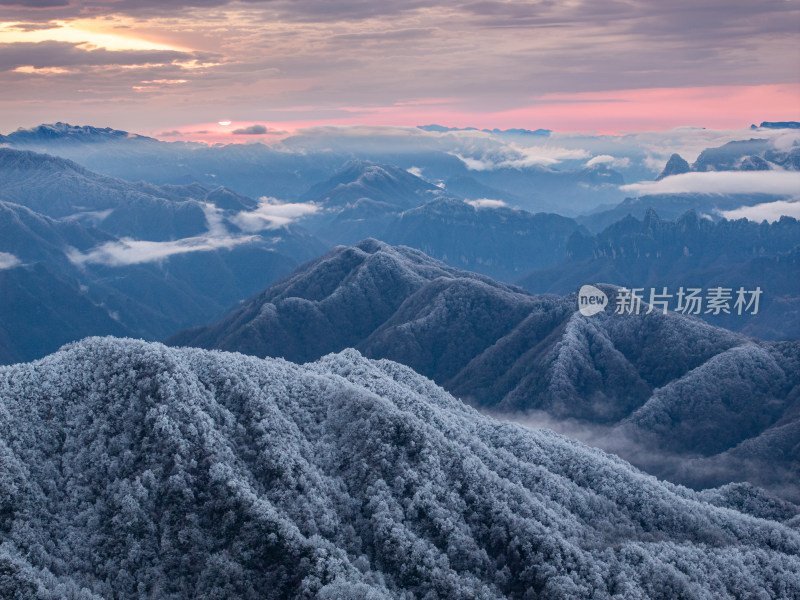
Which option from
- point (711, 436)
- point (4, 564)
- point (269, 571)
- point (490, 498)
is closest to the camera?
point (4, 564)

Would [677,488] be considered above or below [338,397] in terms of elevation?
below

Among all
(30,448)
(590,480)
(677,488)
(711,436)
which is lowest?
(711,436)

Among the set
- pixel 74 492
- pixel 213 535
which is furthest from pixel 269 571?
pixel 74 492

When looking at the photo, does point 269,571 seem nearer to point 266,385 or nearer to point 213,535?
point 213,535

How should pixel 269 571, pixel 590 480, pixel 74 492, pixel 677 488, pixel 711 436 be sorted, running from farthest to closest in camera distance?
1. pixel 711 436
2. pixel 677 488
3. pixel 590 480
4. pixel 74 492
5. pixel 269 571

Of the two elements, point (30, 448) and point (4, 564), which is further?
point (30, 448)

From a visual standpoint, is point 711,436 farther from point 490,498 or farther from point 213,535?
point 213,535
